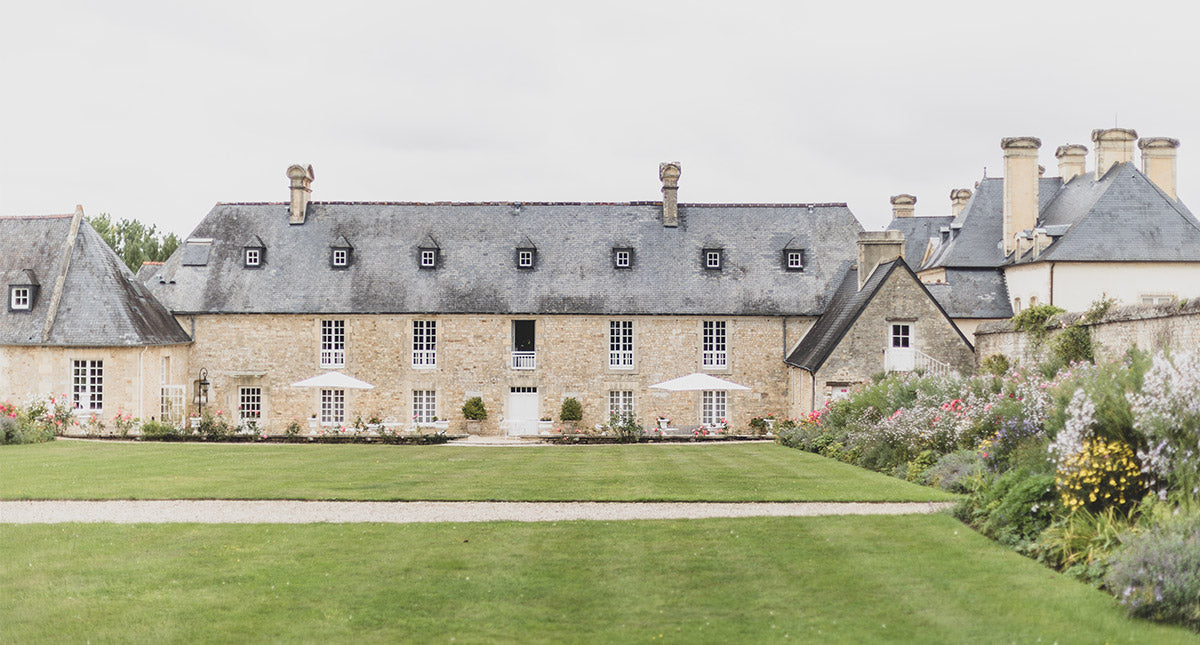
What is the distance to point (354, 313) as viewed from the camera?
112 ft

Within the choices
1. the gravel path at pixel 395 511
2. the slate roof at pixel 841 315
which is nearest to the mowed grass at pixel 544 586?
the gravel path at pixel 395 511

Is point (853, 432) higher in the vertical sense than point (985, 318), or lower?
lower

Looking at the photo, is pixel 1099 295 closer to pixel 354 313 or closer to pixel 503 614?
pixel 354 313

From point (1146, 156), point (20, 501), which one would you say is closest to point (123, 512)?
point (20, 501)

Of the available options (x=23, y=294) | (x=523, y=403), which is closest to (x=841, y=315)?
(x=523, y=403)

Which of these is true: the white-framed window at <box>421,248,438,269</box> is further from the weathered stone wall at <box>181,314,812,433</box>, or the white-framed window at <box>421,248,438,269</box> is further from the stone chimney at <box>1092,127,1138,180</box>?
the stone chimney at <box>1092,127,1138,180</box>

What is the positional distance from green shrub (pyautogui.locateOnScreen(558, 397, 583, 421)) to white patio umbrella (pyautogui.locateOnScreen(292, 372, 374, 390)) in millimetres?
6262

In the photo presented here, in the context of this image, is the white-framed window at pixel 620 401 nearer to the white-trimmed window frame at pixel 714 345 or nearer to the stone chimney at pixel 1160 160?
the white-trimmed window frame at pixel 714 345

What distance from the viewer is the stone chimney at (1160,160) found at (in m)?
40.2

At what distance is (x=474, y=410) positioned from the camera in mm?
33250

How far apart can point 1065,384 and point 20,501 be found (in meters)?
14.0

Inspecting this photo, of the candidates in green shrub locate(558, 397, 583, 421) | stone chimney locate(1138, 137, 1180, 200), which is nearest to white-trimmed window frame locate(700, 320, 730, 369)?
green shrub locate(558, 397, 583, 421)

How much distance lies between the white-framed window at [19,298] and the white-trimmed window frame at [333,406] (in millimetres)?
9305

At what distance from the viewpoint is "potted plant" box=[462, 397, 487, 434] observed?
33188 millimetres
